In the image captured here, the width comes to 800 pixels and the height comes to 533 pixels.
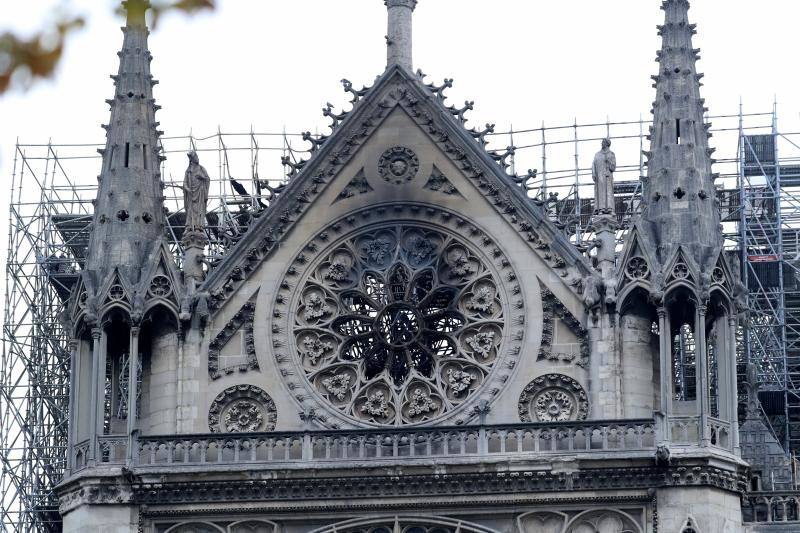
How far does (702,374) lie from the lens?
21.0 metres

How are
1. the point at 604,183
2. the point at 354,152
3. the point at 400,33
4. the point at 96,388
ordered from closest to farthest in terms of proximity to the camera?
the point at 96,388 < the point at 604,183 < the point at 354,152 < the point at 400,33

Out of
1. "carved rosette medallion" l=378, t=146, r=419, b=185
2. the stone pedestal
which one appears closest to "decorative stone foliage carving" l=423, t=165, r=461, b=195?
"carved rosette medallion" l=378, t=146, r=419, b=185

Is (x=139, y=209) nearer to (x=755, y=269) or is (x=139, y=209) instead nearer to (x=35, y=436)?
(x=35, y=436)

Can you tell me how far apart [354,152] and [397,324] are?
108 inches

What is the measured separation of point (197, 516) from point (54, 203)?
12.0 m

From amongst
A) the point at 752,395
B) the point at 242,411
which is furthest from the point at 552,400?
the point at 752,395

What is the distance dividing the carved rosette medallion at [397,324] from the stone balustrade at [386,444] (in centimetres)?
59

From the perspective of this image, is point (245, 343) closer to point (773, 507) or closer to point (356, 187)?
point (356, 187)

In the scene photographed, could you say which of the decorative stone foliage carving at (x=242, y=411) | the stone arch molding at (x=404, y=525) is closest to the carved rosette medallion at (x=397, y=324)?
the decorative stone foliage carving at (x=242, y=411)

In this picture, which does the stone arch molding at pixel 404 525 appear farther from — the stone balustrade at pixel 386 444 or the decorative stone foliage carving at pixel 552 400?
the decorative stone foliage carving at pixel 552 400

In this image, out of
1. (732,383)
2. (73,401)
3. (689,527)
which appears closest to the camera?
(689,527)

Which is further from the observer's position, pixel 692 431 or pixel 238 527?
pixel 238 527

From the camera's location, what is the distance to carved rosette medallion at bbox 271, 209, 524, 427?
22.2m

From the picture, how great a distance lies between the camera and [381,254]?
913 inches
